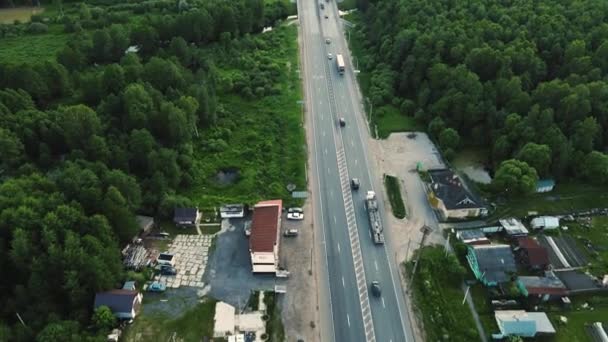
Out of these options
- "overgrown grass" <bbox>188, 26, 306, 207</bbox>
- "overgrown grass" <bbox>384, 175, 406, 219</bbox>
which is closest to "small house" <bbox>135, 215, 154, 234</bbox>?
"overgrown grass" <bbox>188, 26, 306, 207</bbox>

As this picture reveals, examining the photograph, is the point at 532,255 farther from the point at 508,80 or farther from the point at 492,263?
the point at 508,80

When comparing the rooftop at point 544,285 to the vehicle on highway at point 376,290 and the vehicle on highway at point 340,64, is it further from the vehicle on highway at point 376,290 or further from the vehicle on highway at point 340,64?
the vehicle on highway at point 340,64

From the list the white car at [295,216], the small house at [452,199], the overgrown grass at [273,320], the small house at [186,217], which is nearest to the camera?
the overgrown grass at [273,320]

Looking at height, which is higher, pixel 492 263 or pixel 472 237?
pixel 472 237

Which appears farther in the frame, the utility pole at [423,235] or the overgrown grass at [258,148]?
the overgrown grass at [258,148]

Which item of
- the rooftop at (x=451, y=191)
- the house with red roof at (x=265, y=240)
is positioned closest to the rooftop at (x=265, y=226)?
the house with red roof at (x=265, y=240)

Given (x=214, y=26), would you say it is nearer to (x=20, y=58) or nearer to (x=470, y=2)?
(x=20, y=58)

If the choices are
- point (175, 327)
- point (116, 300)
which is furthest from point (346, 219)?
point (116, 300)

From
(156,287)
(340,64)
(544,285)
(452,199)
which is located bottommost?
(544,285)

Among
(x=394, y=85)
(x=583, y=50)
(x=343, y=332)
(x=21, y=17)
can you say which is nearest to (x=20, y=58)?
(x=21, y=17)
